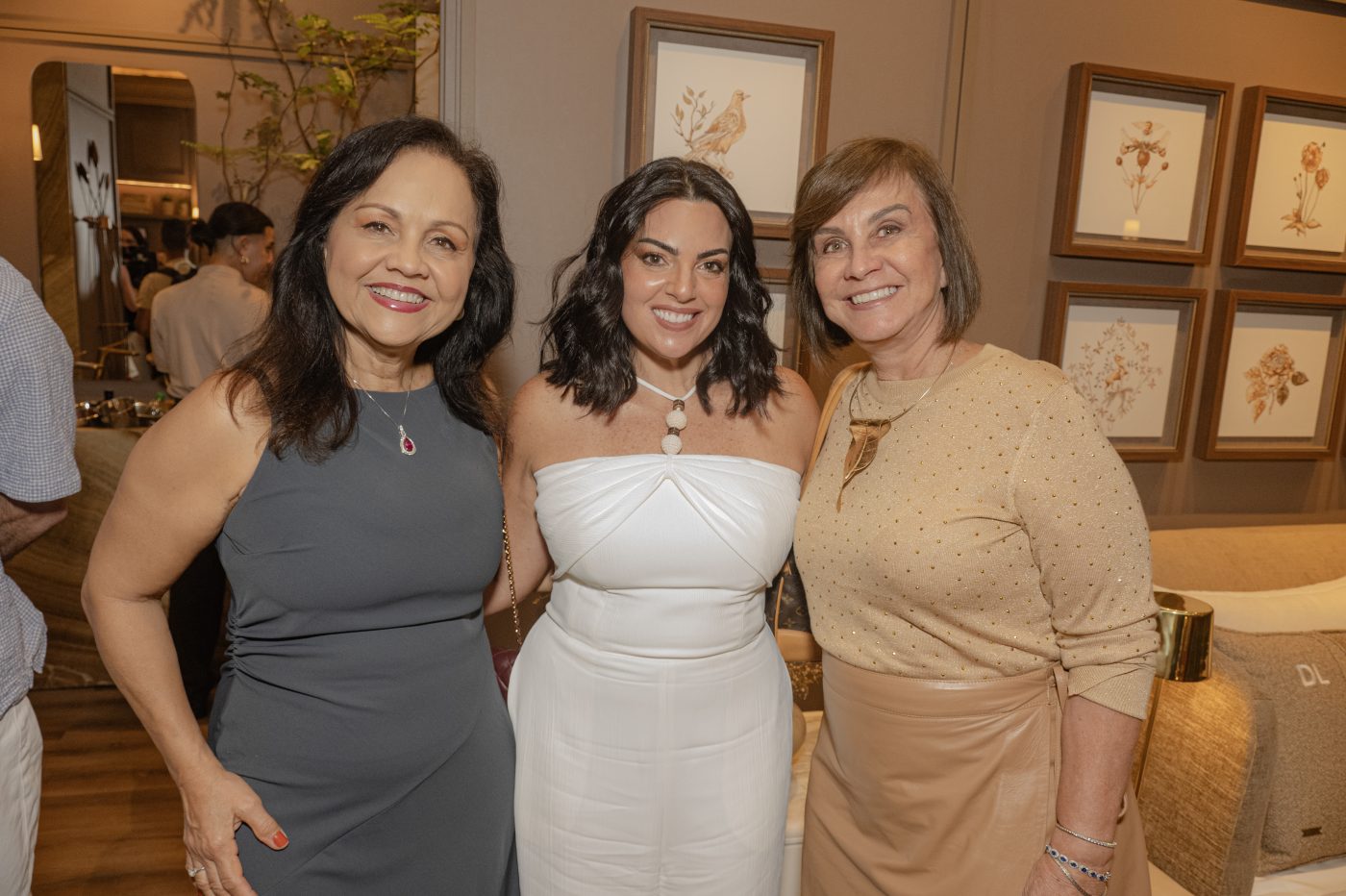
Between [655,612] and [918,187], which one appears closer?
[918,187]

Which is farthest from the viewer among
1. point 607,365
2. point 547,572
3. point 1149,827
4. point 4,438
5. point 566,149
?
point 1149,827

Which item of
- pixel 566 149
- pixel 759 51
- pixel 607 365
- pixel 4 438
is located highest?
pixel 759 51

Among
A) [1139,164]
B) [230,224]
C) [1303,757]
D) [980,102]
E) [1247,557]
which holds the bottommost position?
[1303,757]

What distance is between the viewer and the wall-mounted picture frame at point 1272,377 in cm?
289

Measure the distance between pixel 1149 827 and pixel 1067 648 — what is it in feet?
4.90

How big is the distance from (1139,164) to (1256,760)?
1.62 metres

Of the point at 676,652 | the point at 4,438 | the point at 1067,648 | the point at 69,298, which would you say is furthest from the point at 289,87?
the point at 1067,648

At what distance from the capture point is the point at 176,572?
1412mm

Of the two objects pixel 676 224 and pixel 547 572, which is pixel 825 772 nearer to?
pixel 547 572

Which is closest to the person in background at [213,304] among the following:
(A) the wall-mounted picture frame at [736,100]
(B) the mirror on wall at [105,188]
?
(B) the mirror on wall at [105,188]

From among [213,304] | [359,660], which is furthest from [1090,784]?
[213,304]

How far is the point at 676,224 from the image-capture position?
1822 mm

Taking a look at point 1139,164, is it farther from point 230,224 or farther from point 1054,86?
point 230,224

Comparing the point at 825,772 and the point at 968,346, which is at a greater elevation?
the point at 968,346
